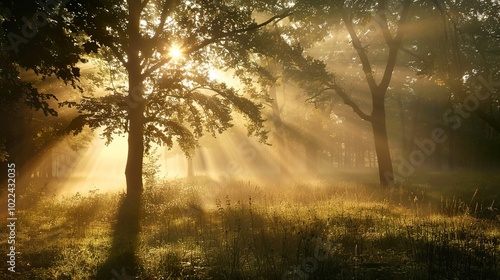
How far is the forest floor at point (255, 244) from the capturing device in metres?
6.02

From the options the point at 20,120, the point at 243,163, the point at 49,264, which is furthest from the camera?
the point at 243,163

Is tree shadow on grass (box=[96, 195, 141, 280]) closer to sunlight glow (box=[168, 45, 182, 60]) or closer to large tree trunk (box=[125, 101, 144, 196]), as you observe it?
large tree trunk (box=[125, 101, 144, 196])

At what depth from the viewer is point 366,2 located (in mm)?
15750

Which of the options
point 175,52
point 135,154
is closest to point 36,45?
point 175,52

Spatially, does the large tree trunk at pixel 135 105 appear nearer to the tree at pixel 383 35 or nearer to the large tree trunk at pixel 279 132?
the tree at pixel 383 35

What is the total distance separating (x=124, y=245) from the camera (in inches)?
346

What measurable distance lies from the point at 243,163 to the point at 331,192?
54.2m

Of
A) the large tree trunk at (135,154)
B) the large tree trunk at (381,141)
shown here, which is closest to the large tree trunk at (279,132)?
the large tree trunk at (381,141)

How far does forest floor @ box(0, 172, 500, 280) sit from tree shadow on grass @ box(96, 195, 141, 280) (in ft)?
0.09

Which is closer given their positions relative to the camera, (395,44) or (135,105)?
(135,105)

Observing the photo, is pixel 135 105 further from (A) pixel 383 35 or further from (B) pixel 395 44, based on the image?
(B) pixel 395 44

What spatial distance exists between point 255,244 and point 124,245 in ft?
11.0

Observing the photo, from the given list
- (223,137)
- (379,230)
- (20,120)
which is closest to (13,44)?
(379,230)

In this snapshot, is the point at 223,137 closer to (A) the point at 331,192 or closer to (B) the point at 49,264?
(A) the point at 331,192
